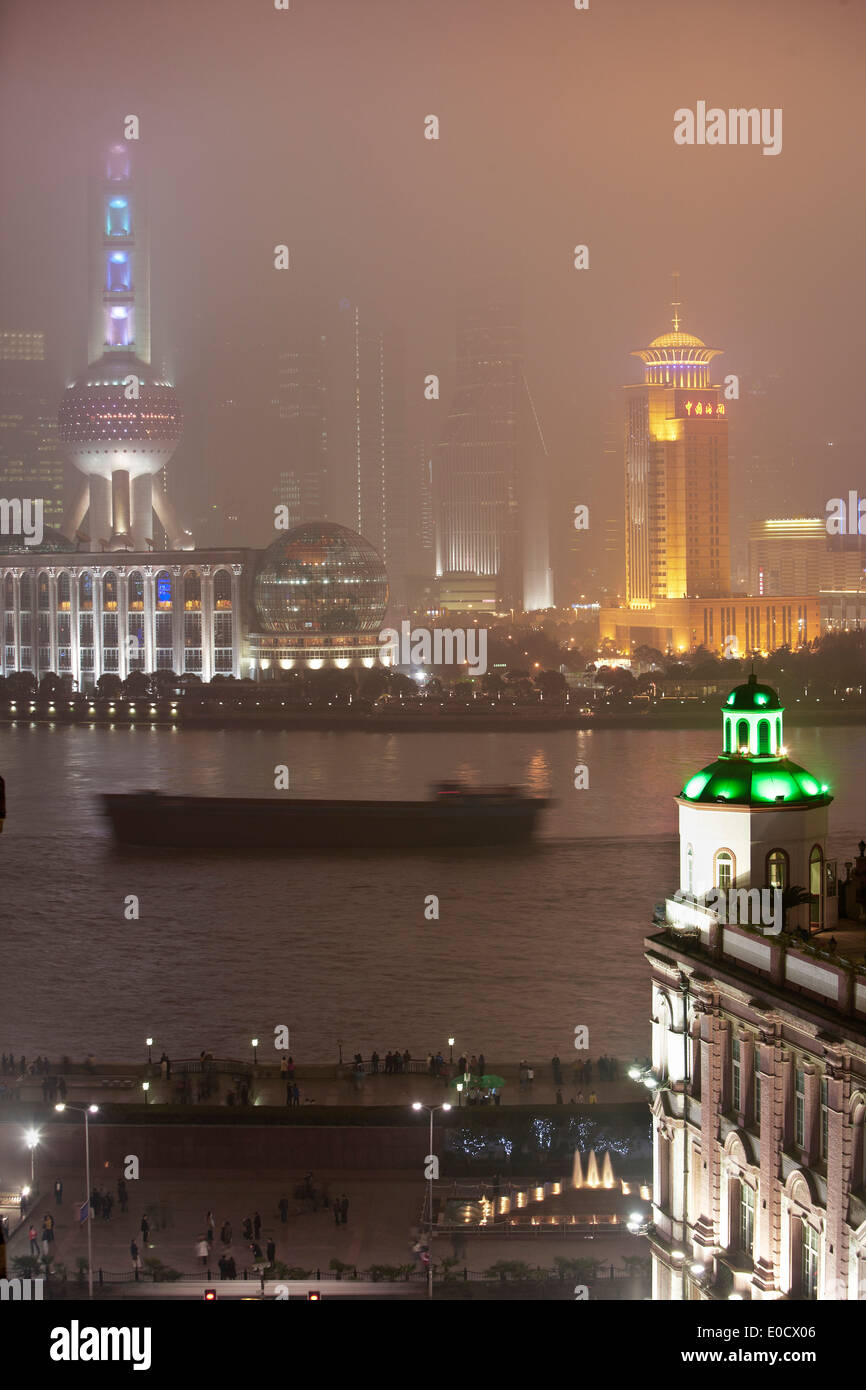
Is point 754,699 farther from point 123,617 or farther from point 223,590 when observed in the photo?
point 123,617

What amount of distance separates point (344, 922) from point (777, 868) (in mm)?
8309

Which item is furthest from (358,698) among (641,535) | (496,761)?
(641,535)

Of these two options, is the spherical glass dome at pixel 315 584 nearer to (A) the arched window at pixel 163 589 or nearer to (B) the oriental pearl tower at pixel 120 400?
(A) the arched window at pixel 163 589

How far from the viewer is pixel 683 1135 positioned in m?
6.31

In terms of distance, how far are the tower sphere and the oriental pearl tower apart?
0.02m

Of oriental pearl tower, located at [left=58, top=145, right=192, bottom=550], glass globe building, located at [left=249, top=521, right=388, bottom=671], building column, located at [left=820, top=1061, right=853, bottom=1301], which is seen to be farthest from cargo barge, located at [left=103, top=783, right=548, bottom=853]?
oriental pearl tower, located at [left=58, top=145, right=192, bottom=550]

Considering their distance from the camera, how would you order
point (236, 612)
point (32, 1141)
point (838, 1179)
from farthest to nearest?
point (236, 612) → point (32, 1141) → point (838, 1179)

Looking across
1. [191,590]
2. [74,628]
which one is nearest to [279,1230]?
[191,590]

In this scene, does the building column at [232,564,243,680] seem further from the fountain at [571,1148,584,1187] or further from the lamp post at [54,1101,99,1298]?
the fountain at [571,1148,584,1187]

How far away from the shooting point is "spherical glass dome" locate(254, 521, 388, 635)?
40719 millimetres

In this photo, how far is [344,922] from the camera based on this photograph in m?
14.4

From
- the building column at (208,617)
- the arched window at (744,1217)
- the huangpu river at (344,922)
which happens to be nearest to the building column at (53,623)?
the building column at (208,617)
